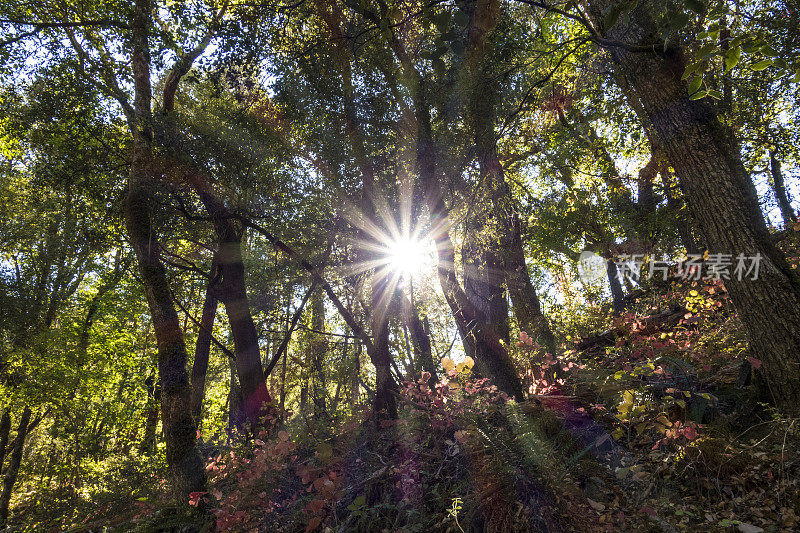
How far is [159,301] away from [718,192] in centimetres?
702

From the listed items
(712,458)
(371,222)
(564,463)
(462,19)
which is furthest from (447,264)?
(462,19)

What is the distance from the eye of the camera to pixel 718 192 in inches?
143

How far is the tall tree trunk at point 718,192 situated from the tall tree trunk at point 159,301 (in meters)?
5.80

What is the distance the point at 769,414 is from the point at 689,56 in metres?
3.71

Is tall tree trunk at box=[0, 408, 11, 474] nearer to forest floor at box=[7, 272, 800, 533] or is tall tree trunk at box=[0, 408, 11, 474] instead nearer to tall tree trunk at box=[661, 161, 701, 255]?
forest floor at box=[7, 272, 800, 533]

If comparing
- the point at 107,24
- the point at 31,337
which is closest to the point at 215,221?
the point at 107,24

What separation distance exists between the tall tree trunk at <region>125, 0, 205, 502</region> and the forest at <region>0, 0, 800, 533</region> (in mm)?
39

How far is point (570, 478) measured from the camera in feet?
10.8

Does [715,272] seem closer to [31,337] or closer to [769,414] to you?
[769,414]

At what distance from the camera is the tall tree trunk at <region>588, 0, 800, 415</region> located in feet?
11.0

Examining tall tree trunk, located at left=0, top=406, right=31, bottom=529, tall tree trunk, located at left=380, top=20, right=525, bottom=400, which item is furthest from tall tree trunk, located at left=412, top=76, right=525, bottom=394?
tall tree trunk, located at left=0, top=406, right=31, bottom=529

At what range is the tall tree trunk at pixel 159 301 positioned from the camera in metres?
4.90

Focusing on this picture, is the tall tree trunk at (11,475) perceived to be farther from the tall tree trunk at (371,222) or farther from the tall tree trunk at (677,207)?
the tall tree trunk at (677,207)

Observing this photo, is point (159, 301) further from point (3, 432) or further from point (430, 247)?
point (3, 432)
